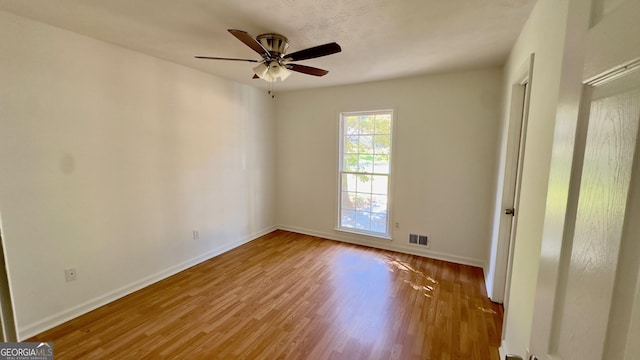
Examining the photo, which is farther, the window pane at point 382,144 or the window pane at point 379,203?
the window pane at point 379,203

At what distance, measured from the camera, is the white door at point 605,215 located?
0.43 meters

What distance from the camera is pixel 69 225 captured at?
2.33 m

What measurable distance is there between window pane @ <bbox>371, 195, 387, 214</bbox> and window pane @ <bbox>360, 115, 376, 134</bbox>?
39.2 inches

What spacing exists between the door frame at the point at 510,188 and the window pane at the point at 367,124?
1.93 metres

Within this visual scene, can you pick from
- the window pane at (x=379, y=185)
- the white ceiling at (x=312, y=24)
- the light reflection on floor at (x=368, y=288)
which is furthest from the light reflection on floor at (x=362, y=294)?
the white ceiling at (x=312, y=24)

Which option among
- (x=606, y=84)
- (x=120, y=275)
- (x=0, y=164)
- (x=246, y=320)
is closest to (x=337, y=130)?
(x=246, y=320)

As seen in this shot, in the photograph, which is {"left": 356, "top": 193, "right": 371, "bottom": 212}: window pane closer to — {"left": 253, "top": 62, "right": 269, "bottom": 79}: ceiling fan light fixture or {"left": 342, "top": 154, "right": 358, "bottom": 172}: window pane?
{"left": 342, "top": 154, "right": 358, "bottom": 172}: window pane

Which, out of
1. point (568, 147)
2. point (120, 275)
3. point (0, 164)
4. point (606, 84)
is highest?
point (606, 84)

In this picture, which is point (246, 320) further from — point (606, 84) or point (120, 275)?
point (606, 84)

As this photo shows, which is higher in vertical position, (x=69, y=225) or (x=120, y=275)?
(x=69, y=225)

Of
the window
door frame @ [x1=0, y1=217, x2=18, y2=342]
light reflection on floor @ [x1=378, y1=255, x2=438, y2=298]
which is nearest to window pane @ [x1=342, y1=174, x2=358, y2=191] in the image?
the window

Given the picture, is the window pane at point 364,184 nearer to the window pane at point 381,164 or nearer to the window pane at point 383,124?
the window pane at point 381,164

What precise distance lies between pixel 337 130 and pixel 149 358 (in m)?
→ 3.46

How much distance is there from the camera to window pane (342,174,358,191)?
4.32 m
